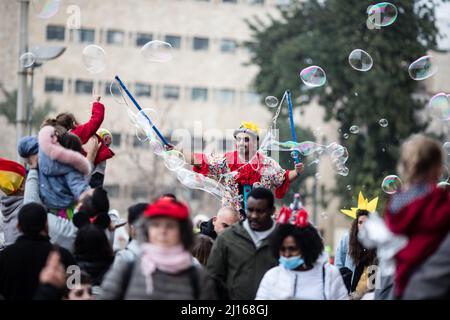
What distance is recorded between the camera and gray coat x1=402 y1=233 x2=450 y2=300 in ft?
21.1

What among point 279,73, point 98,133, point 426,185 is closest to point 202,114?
point 279,73

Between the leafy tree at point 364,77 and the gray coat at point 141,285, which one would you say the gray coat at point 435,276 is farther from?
Result: the leafy tree at point 364,77

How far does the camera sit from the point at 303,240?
8016 millimetres

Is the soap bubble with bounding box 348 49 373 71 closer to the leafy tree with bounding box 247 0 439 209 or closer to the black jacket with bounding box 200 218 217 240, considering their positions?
the black jacket with bounding box 200 218 217 240

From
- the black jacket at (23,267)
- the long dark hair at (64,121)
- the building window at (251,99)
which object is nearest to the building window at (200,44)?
the building window at (251,99)

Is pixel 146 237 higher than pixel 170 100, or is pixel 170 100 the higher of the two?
pixel 170 100

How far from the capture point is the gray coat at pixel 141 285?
276 inches

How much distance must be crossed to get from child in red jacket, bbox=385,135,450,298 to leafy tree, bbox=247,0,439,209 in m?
28.5

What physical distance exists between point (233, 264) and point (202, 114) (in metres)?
61.0

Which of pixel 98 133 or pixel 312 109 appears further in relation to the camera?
pixel 312 109

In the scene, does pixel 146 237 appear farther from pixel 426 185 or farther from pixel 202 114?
pixel 202 114

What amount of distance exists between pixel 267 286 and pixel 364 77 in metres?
32.0

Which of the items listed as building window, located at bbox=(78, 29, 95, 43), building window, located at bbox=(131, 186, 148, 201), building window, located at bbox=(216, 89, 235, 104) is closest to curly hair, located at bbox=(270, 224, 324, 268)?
building window, located at bbox=(131, 186, 148, 201)
